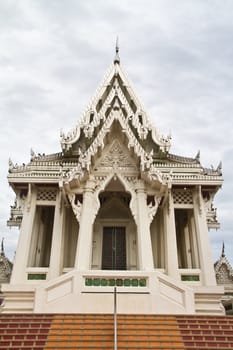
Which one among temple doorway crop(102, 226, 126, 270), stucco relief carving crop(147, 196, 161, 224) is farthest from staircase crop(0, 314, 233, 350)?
temple doorway crop(102, 226, 126, 270)

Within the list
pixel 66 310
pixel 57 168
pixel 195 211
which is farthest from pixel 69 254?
pixel 195 211

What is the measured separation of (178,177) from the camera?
11734 mm

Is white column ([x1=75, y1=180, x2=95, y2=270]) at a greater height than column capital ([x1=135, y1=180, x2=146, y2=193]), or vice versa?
column capital ([x1=135, y1=180, x2=146, y2=193])

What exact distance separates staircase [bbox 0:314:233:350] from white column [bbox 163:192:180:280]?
277 centimetres

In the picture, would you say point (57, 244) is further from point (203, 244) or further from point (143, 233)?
point (203, 244)

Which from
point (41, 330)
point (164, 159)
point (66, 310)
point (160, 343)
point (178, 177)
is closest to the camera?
point (160, 343)

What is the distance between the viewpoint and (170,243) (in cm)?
1108

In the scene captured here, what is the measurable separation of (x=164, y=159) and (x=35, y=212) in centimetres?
619

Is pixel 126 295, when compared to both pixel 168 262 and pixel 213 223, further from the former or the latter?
pixel 213 223

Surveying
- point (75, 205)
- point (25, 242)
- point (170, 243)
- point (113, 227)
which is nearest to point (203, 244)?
point (170, 243)

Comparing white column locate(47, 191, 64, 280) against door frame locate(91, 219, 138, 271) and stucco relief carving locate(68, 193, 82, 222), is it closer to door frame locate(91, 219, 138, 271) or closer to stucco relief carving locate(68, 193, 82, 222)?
stucco relief carving locate(68, 193, 82, 222)

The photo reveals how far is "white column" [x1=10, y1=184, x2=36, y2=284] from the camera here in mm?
10508

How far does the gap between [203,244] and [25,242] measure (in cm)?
639

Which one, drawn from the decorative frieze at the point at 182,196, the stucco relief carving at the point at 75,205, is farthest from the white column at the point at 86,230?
the decorative frieze at the point at 182,196
